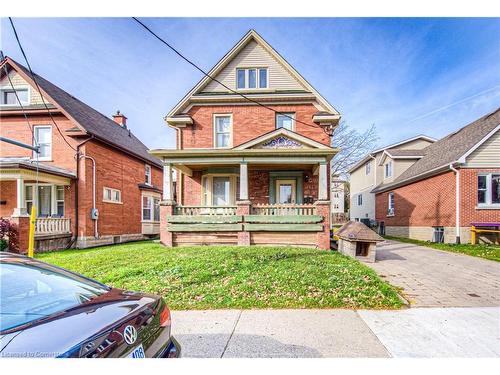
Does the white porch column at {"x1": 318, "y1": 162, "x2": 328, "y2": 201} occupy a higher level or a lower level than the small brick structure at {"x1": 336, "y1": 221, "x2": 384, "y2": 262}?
higher

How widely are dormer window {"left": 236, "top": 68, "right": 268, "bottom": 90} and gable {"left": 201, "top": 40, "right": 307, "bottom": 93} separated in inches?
7.3

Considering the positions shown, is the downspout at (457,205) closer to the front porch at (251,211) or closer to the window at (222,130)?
the front porch at (251,211)

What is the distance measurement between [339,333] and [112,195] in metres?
13.6

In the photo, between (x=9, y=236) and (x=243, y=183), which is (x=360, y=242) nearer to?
(x=243, y=183)

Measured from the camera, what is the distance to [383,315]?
400 centimetres

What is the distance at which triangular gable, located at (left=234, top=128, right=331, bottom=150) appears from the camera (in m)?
10.6

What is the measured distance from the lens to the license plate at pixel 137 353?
6.02 feet

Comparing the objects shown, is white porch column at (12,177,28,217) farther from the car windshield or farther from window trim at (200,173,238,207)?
the car windshield

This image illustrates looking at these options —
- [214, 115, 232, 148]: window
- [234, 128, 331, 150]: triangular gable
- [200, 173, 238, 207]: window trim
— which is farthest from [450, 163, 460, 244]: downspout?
[214, 115, 232, 148]: window

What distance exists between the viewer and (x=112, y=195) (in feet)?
44.5

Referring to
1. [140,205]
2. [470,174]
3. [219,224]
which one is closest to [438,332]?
[219,224]

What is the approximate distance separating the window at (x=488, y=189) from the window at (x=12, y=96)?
2220 cm

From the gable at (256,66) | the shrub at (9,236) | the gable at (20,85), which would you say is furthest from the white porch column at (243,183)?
the gable at (20,85)
